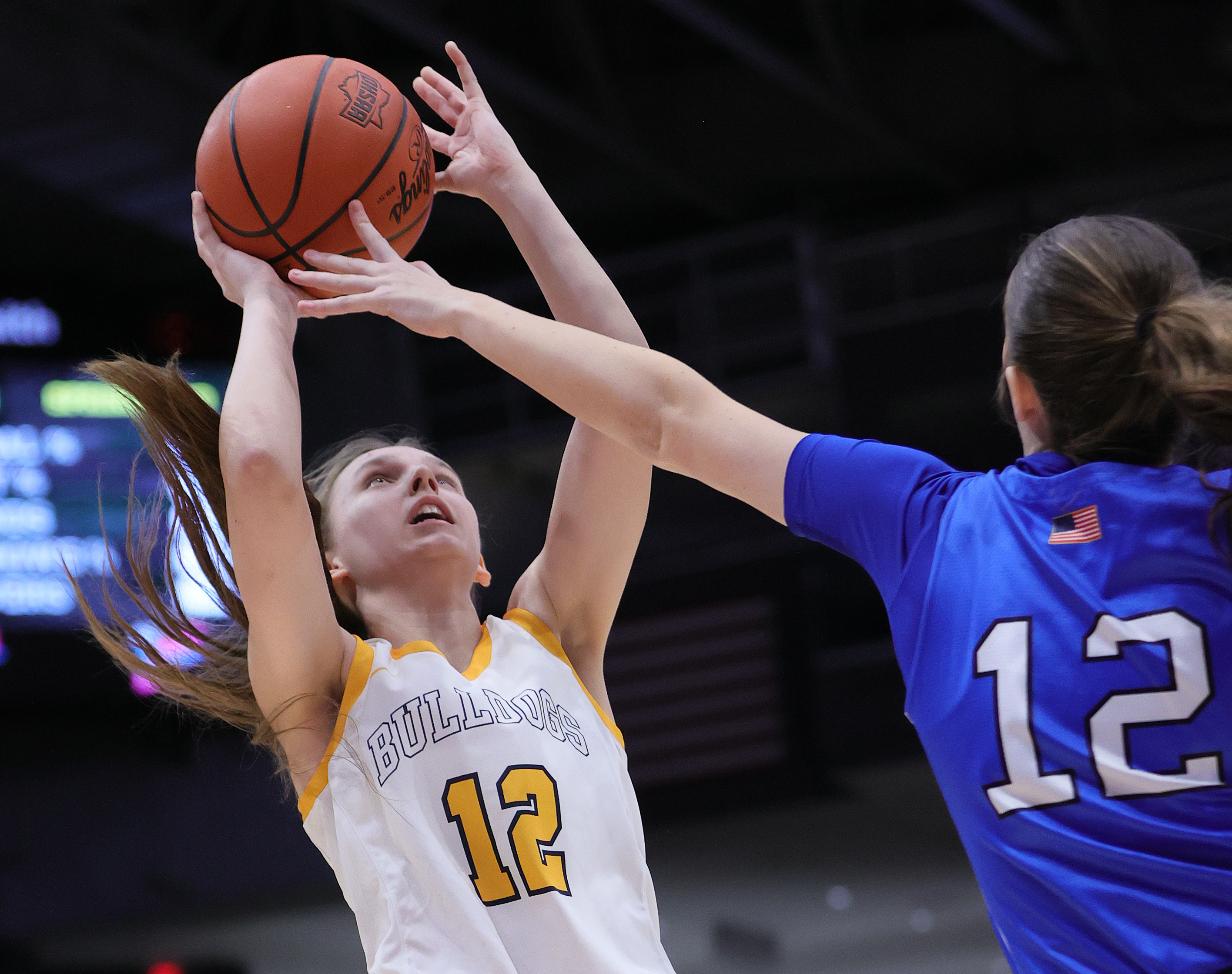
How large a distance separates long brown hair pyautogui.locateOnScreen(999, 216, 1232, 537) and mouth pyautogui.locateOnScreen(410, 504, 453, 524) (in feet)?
3.05

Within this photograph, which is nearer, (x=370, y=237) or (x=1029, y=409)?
(x=1029, y=409)

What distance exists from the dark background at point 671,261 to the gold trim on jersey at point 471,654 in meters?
4.62

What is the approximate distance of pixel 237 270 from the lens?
188 cm

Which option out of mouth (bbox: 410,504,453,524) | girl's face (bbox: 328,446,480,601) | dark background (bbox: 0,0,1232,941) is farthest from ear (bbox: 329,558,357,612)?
dark background (bbox: 0,0,1232,941)

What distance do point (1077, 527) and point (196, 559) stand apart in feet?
4.21

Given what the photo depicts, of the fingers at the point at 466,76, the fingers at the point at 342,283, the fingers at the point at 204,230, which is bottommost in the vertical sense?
the fingers at the point at 342,283

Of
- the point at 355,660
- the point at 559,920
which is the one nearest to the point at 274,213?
the point at 355,660

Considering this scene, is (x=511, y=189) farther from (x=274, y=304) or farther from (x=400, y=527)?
(x=400, y=527)

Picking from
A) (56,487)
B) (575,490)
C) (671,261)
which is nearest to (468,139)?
(575,490)

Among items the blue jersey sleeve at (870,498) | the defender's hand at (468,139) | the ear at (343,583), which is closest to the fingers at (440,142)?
the defender's hand at (468,139)

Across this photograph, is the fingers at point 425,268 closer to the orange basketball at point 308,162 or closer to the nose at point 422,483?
the orange basketball at point 308,162

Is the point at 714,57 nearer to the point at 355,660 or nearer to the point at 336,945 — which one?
the point at 336,945

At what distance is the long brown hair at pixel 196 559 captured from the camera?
5.99ft

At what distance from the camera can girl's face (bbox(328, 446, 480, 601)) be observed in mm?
1928
